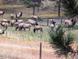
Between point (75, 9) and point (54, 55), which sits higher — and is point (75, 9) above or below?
above

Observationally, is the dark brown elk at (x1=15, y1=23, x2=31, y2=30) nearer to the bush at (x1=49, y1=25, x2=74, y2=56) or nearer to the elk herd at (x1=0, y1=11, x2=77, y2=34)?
the elk herd at (x1=0, y1=11, x2=77, y2=34)

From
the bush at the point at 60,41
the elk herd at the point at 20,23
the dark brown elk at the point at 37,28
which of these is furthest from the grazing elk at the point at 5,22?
the bush at the point at 60,41

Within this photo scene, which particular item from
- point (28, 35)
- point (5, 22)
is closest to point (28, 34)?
point (28, 35)

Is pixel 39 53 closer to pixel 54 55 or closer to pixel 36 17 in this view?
pixel 54 55

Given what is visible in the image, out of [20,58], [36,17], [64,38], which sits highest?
[36,17]

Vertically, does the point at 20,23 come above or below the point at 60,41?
above

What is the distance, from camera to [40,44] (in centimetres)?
140

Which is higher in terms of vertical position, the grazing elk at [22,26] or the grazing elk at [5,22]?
the grazing elk at [5,22]

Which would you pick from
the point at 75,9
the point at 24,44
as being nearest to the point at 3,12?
the point at 24,44

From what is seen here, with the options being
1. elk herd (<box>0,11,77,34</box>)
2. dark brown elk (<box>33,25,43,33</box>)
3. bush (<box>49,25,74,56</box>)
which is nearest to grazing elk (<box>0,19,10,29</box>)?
elk herd (<box>0,11,77,34</box>)

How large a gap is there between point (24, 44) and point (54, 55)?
0.21 metres

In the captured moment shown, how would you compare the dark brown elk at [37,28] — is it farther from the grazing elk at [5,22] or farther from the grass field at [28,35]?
the grazing elk at [5,22]

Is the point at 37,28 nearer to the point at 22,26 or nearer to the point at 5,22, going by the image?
the point at 22,26

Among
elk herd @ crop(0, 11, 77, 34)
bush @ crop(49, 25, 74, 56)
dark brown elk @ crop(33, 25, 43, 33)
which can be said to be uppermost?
elk herd @ crop(0, 11, 77, 34)
